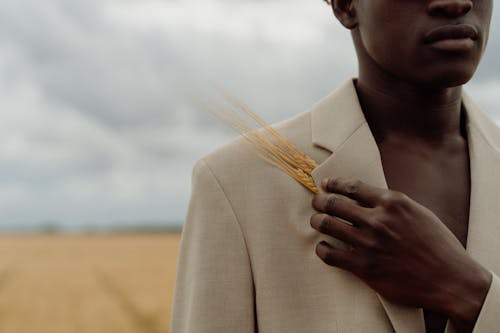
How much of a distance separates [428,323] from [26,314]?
21.1 metres

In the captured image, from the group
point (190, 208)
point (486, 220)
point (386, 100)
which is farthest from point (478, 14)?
point (190, 208)

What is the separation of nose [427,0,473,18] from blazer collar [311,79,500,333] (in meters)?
0.40

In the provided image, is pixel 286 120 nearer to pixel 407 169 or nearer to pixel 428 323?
pixel 407 169

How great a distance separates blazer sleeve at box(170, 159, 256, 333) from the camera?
2432 mm

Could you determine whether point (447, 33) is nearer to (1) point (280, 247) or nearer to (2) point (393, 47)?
(2) point (393, 47)

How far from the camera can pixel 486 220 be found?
247 centimetres

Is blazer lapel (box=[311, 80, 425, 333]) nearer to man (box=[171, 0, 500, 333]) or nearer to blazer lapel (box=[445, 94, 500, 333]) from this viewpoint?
man (box=[171, 0, 500, 333])

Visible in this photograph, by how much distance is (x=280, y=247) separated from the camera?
8.07 ft

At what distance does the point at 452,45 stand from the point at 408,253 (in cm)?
55

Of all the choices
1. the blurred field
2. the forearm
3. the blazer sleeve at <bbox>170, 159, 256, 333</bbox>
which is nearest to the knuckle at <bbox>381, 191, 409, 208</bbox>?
the forearm

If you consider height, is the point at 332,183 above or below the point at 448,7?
below

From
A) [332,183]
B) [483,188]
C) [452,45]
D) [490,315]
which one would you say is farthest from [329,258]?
[452,45]

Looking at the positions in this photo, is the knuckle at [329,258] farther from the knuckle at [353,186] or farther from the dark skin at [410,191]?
the knuckle at [353,186]

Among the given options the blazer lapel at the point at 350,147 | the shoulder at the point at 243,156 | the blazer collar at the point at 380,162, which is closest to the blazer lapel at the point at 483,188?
the blazer collar at the point at 380,162
